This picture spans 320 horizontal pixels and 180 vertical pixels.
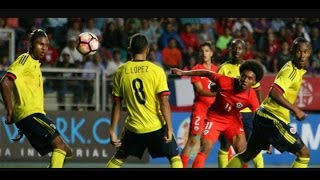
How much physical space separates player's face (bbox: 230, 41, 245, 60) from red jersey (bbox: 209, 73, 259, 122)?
1006 millimetres

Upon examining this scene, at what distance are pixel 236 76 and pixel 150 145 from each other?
324 cm

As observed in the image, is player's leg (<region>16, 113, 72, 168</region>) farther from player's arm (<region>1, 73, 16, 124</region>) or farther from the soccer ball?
the soccer ball

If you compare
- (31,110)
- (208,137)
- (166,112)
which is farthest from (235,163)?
(31,110)

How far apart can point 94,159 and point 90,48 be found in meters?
4.15

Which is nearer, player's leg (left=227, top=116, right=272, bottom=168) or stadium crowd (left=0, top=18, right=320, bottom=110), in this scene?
player's leg (left=227, top=116, right=272, bottom=168)

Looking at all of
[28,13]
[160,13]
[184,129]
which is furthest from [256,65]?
[184,129]

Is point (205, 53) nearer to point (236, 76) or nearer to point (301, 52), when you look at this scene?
point (236, 76)

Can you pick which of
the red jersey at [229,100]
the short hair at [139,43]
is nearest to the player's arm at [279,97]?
the red jersey at [229,100]

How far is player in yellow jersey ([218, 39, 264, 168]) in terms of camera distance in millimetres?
14016

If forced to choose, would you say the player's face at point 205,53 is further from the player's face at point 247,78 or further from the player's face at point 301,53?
the player's face at point 301,53

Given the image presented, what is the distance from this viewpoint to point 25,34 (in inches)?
774

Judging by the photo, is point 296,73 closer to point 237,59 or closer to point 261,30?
point 237,59

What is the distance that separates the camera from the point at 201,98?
15227 mm

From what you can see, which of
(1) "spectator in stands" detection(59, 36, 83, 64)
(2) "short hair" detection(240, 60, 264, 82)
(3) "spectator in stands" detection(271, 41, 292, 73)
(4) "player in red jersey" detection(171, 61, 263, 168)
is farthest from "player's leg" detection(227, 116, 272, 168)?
(3) "spectator in stands" detection(271, 41, 292, 73)
